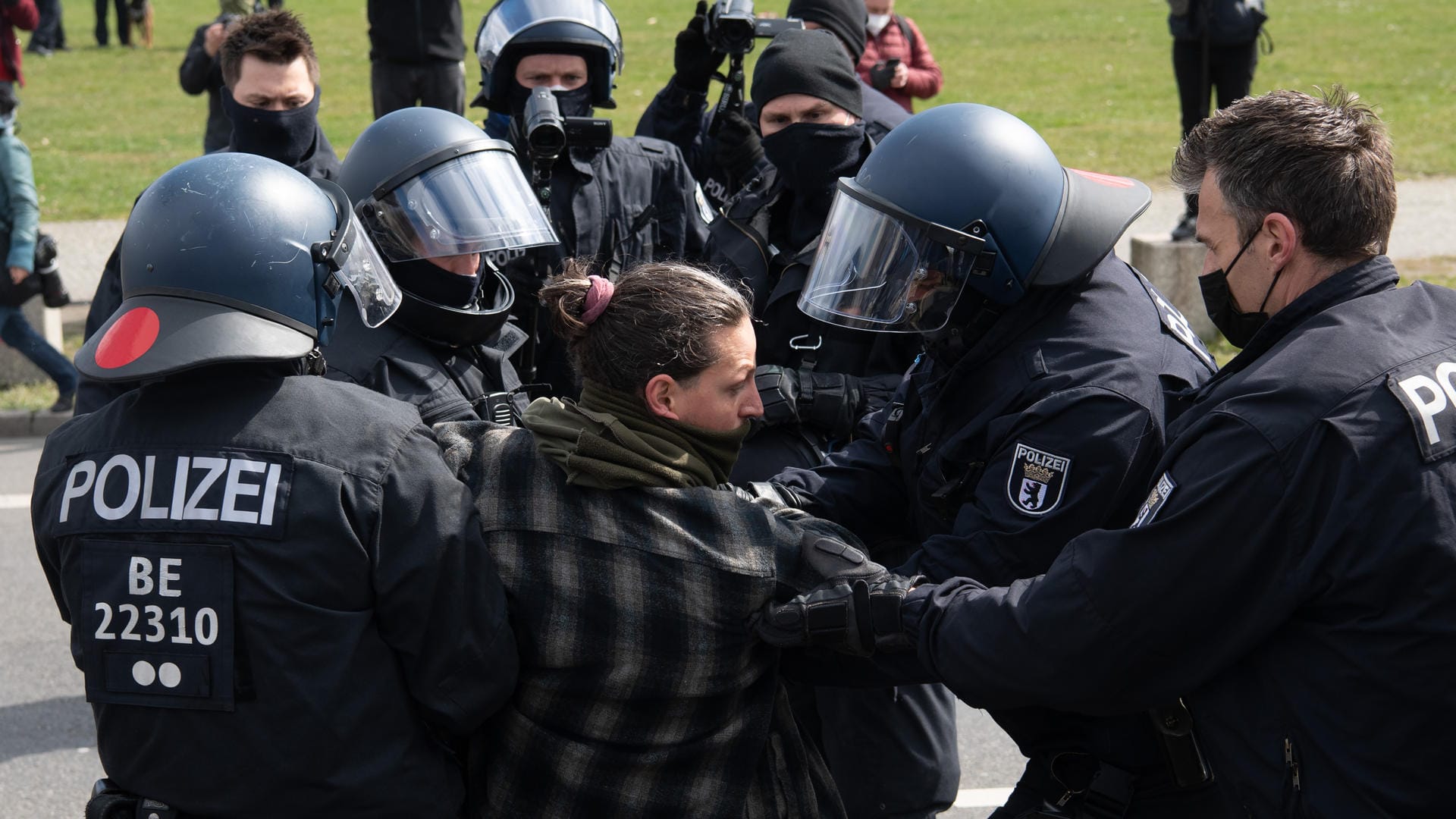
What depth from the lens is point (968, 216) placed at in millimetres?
2711

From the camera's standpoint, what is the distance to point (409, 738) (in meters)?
2.34

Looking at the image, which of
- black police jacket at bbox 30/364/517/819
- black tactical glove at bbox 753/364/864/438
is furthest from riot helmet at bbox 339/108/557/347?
black police jacket at bbox 30/364/517/819

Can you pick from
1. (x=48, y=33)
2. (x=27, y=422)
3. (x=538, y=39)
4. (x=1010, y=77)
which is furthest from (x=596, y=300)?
(x=48, y=33)

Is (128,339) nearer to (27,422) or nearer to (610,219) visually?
(610,219)

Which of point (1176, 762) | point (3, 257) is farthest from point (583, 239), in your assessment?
point (3, 257)

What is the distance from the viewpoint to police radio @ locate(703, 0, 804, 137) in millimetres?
5156

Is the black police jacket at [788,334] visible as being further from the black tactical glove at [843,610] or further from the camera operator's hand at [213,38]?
the camera operator's hand at [213,38]

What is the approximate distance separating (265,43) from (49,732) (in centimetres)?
234

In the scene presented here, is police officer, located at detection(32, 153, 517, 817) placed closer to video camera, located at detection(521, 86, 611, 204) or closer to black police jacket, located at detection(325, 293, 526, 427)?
black police jacket, located at detection(325, 293, 526, 427)

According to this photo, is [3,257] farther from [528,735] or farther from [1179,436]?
[1179,436]

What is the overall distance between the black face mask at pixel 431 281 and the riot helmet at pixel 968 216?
3.11 feet

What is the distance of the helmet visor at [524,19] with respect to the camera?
465cm

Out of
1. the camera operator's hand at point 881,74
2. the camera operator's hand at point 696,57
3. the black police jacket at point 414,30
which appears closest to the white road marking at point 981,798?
the camera operator's hand at point 696,57

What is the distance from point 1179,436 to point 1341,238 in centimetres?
40
